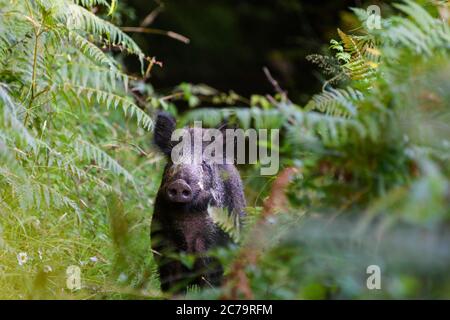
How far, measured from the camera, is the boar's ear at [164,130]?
542cm

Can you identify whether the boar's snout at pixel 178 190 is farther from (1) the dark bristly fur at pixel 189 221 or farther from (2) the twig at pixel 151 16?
(2) the twig at pixel 151 16

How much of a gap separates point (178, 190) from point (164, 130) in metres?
0.73

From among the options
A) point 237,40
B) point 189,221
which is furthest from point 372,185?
point 237,40

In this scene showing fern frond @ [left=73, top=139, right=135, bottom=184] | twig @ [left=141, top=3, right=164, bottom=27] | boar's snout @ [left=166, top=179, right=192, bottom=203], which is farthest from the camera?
twig @ [left=141, top=3, right=164, bottom=27]

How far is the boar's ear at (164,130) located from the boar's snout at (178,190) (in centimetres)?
61

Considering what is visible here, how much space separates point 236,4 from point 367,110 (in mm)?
Result: 11187

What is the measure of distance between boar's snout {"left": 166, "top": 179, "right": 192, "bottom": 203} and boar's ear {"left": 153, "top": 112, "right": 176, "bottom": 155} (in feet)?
2.01

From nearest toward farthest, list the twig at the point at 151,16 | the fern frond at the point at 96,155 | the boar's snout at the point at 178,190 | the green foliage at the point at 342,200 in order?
the green foliage at the point at 342,200
the boar's snout at the point at 178,190
the fern frond at the point at 96,155
the twig at the point at 151,16

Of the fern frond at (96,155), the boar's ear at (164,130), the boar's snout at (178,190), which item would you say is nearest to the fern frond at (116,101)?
the boar's ear at (164,130)

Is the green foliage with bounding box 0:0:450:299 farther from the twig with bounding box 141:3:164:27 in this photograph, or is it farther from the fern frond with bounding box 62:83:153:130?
the twig with bounding box 141:3:164:27

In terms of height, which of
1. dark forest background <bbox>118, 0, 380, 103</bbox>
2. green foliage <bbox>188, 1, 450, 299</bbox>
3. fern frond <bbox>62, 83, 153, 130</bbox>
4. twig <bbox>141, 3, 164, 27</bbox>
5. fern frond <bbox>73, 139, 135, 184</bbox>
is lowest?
green foliage <bbox>188, 1, 450, 299</bbox>

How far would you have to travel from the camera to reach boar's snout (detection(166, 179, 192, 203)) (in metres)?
4.81

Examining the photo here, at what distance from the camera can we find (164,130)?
5.44 meters

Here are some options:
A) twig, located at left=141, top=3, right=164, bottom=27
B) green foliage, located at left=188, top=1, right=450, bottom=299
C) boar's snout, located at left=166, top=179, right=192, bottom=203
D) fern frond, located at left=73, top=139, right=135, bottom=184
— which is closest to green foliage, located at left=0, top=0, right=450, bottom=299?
green foliage, located at left=188, top=1, right=450, bottom=299
